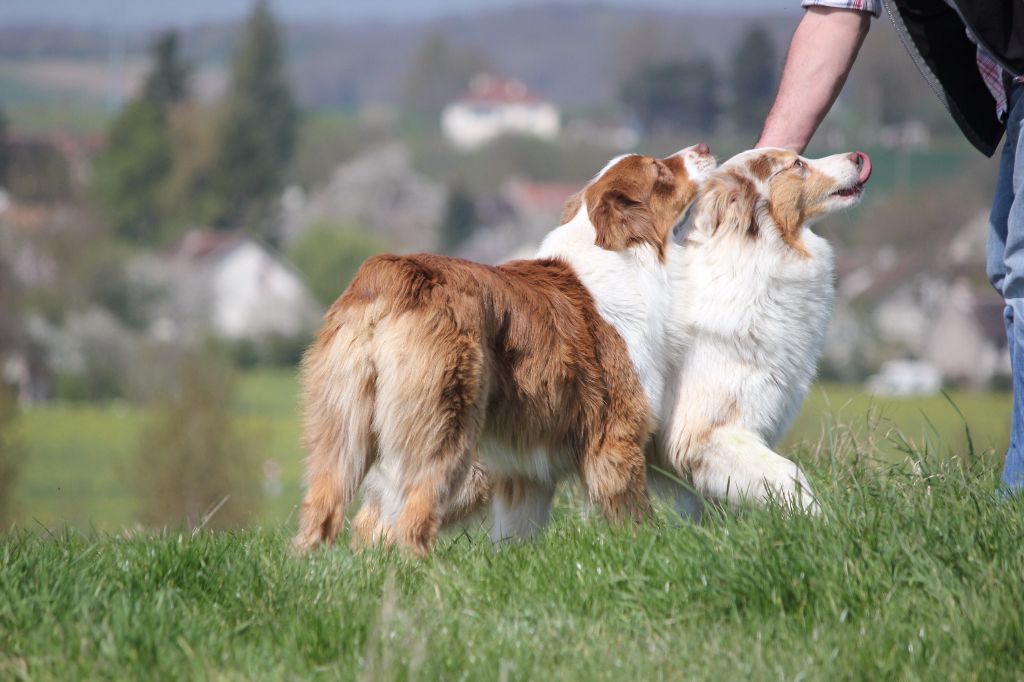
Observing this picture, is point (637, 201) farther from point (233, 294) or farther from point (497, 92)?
point (497, 92)

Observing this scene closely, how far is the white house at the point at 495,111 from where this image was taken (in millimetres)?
149000

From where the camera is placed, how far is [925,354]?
73750 mm

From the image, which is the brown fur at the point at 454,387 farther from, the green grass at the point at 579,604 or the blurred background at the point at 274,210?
the blurred background at the point at 274,210

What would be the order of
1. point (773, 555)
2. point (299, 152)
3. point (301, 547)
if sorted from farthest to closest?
point (299, 152)
point (301, 547)
point (773, 555)

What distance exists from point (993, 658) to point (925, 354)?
245 feet

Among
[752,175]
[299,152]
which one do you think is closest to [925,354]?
[299,152]

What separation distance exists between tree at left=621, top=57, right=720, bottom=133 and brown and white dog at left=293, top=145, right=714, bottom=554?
9913cm

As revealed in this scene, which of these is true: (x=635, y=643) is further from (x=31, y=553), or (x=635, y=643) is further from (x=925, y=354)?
(x=925, y=354)

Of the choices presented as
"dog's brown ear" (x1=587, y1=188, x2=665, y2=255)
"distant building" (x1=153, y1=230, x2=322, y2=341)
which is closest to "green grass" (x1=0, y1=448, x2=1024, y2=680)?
"dog's brown ear" (x1=587, y1=188, x2=665, y2=255)

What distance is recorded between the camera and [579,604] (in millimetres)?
3609

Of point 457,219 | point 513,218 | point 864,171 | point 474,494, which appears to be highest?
point 864,171

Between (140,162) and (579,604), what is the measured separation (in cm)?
10954

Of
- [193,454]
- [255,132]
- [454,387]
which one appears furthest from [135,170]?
[454,387]

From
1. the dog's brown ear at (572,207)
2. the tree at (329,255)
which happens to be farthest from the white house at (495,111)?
the dog's brown ear at (572,207)
